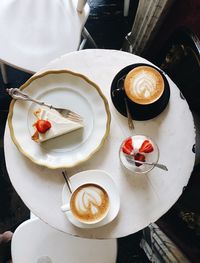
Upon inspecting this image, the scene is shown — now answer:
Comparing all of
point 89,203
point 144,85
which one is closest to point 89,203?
point 89,203

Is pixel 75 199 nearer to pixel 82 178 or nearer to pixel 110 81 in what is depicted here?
pixel 82 178

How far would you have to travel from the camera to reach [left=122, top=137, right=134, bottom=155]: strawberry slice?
1.15 meters

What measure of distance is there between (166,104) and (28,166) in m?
0.49

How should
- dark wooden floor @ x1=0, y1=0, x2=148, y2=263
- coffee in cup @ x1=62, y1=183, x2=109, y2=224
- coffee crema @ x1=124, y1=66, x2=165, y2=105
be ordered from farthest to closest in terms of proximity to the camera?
dark wooden floor @ x1=0, y1=0, x2=148, y2=263, coffee crema @ x1=124, y1=66, x2=165, y2=105, coffee in cup @ x1=62, y1=183, x2=109, y2=224

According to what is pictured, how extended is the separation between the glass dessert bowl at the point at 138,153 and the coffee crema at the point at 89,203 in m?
0.12

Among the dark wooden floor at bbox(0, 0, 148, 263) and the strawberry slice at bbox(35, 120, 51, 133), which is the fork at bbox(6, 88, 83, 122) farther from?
the dark wooden floor at bbox(0, 0, 148, 263)

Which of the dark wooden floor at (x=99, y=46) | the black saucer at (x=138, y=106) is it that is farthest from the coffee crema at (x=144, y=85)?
the dark wooden floor at (x=99, y=46)

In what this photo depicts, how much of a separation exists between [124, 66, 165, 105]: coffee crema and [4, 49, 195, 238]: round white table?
0.22ft

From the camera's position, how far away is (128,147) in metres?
1.15

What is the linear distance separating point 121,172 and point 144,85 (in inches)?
11.4

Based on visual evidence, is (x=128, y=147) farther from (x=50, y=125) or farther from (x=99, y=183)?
(x=50, y=125)

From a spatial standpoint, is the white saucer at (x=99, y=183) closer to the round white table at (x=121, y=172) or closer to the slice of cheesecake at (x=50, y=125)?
the round white table at (x=121, y=172)

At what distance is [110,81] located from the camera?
4.09 ft

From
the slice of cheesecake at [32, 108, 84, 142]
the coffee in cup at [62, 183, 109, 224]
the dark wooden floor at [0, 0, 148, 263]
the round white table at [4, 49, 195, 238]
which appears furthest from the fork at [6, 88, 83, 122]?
the dark wooden floor at [0, 0, 148, 263]
